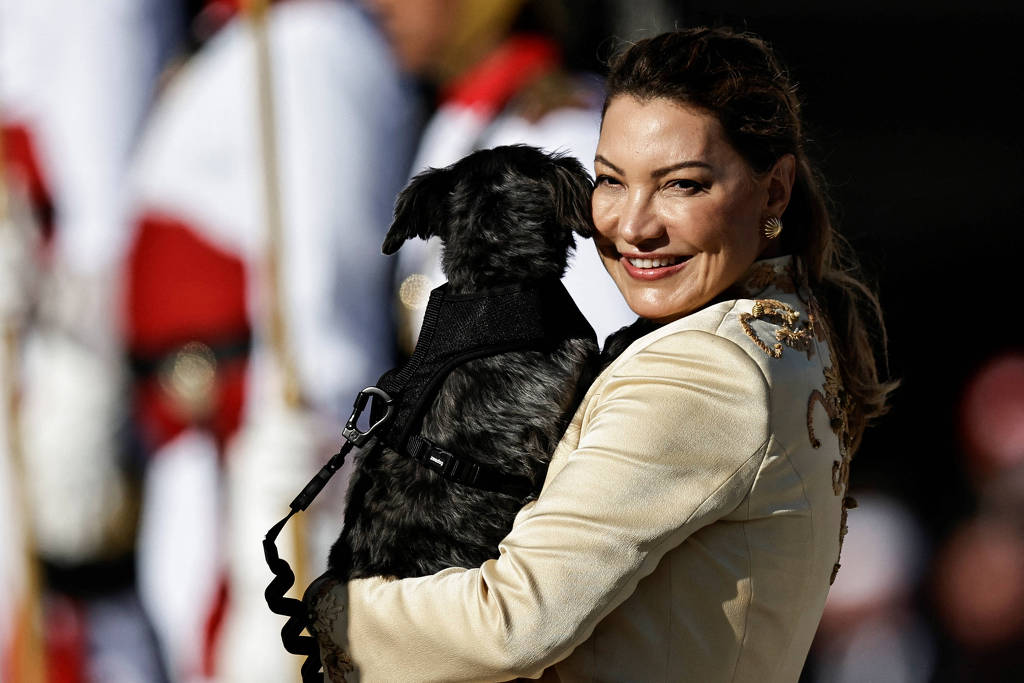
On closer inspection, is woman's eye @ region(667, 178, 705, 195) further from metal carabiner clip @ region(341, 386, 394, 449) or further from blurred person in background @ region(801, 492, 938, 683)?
blurred person in background @ region(801, 492, 938, 683)

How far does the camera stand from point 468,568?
135cm

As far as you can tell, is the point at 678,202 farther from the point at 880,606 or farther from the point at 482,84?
the point at 880,606

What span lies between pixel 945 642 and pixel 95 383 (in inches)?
101

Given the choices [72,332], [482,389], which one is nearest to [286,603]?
[482,389]

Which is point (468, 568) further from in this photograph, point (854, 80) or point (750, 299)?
point (854, 80)

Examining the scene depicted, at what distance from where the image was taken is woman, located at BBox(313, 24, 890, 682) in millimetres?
1182

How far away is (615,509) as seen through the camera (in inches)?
46.1

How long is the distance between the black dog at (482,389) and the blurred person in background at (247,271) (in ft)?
5.13

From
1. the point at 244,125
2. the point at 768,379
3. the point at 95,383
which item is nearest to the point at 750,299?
the point at 768,379

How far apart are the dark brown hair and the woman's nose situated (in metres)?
0.13

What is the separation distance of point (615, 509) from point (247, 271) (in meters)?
2.18

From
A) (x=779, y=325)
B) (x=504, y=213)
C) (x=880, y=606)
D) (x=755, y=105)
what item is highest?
(x=755, y=105)

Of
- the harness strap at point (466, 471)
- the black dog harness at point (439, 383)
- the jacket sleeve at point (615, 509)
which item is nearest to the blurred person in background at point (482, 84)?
the black dog harness at point (439, 383)

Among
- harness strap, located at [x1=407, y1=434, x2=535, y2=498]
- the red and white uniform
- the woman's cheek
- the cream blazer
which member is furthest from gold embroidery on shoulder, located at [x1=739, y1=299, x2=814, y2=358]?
the red and white uniform
